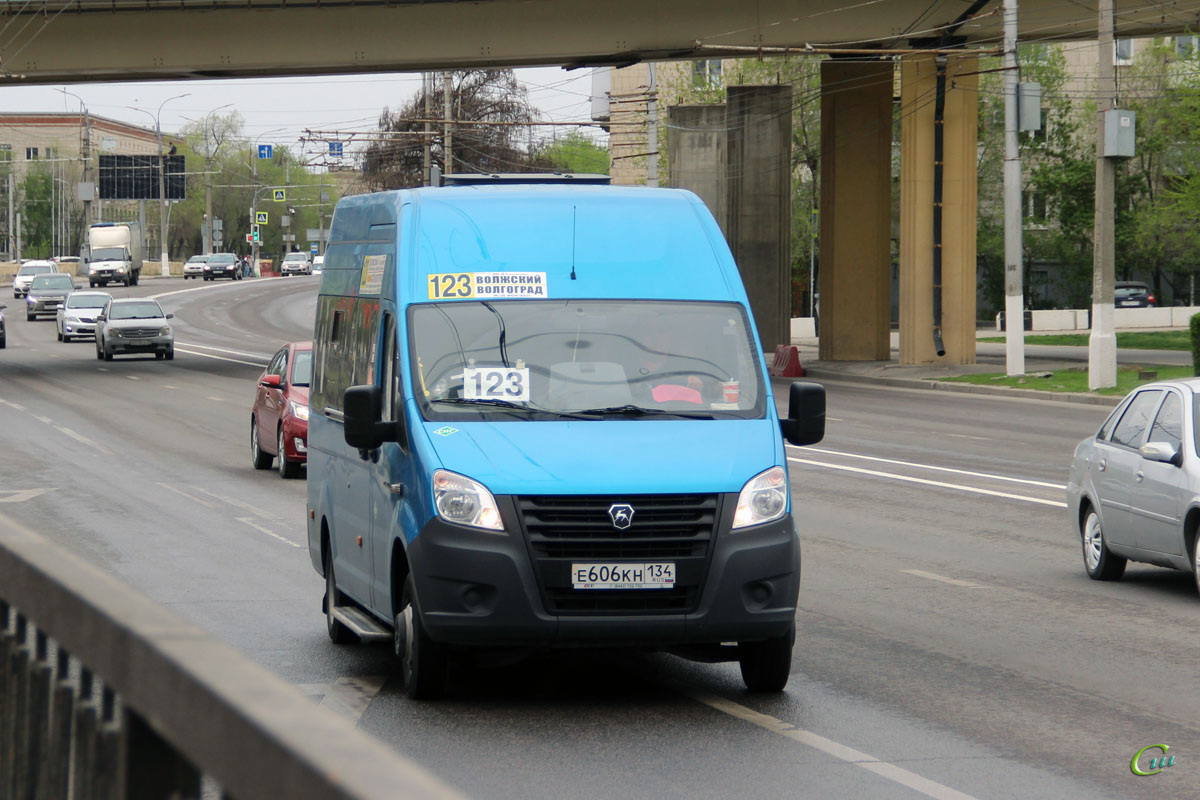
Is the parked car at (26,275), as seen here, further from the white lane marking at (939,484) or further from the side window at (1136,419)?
the side window at (1136,419)

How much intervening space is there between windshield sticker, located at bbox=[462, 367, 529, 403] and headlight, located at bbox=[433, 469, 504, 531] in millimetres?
783

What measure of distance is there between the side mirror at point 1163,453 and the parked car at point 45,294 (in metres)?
64.4

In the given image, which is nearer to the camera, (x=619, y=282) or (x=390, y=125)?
(x=619, y=282)

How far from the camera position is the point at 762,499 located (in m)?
8.18

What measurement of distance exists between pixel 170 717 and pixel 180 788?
156 millimetres

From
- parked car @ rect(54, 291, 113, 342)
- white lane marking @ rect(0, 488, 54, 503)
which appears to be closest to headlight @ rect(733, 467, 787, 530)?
white lane marking @ rect(0, 488, 54, 503)

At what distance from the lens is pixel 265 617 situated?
1077 centimetres

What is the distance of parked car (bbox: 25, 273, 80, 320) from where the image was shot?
71.6 meters

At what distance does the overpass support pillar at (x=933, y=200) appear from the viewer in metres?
42.3

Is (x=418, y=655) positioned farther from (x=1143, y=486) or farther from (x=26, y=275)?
(x=26, y=275)

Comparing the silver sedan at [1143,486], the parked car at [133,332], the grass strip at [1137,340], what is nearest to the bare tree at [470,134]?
the grass strip at [1137,340]

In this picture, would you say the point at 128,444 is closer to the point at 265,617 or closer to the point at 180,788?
the point at 265,617

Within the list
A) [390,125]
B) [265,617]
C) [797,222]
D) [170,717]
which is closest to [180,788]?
[170,717]

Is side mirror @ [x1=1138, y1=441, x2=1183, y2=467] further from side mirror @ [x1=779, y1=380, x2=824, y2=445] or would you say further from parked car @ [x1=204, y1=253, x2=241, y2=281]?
parked car @ [x1=204, y1=253, x2=241, y2=281]
